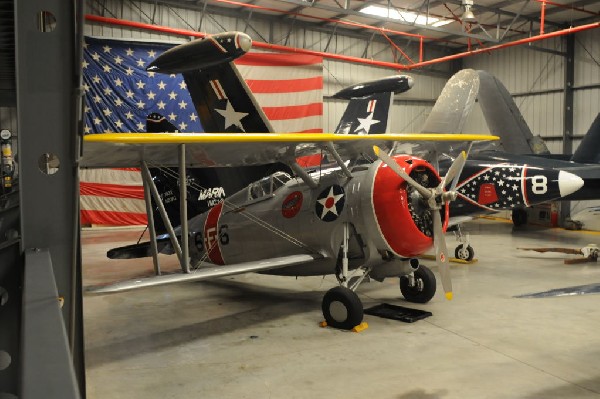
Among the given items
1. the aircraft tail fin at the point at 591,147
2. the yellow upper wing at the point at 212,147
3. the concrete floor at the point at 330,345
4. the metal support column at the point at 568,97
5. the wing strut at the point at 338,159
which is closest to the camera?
the concrete floor at the point at 330,345

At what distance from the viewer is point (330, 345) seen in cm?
523

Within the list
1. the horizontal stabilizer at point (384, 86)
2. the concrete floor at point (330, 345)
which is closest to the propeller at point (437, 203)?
the concrete floor at point (330, 345)

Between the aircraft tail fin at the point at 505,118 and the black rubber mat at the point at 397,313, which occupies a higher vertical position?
the aircraft tail fin at the point at 505,118

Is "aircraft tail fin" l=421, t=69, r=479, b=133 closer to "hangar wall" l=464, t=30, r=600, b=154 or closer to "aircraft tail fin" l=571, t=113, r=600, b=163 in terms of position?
"aircraft tail fin" l=571, t=113, r=600, b=163

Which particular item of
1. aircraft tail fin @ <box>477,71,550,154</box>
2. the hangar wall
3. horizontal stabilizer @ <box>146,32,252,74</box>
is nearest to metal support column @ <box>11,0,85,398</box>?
horizontal stabilizer @ <box>146,32,252,74</box>

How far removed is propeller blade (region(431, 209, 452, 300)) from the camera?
219 inches

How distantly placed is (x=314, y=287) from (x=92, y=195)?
10850mm

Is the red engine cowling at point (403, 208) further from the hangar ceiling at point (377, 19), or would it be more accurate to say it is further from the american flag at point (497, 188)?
the hangar ceiling at point (377, 19)

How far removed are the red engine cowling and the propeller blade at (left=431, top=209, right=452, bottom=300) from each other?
0.15 meters

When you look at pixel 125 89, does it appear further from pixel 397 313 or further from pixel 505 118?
pixel 397 313

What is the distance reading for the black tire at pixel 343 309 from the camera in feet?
18.7

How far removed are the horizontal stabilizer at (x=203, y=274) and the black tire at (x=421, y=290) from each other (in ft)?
4.67

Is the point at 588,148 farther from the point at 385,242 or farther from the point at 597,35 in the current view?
the point at 385,242

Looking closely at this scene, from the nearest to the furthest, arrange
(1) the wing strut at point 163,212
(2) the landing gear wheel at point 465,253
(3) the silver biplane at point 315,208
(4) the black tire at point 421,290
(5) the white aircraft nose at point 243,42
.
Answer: (1) the wing strut at point 163,212
(3) the silver biplane at point 315,208
(5) the white aircraft nose at point 243,42
(4) the black tire at point 421,290
(2) the landing gear wheel at point 465,253
